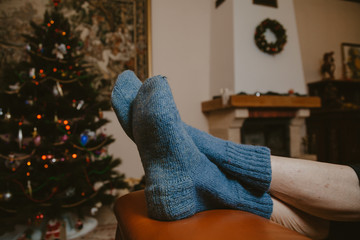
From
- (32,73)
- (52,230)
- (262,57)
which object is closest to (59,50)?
(32,73)

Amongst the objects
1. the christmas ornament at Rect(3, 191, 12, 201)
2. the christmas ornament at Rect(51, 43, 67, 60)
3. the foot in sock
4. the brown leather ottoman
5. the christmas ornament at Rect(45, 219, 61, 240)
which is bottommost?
the christmas ornament at Rect(45, 219, 61, 240)

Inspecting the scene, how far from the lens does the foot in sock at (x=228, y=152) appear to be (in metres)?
0.59

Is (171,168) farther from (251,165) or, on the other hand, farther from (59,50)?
(59,50)

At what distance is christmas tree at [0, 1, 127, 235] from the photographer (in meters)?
1.46

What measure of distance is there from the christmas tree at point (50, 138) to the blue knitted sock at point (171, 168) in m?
1.17

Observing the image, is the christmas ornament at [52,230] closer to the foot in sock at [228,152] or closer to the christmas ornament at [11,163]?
the christmas ornament at [11,163]

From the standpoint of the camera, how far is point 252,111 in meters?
2.35

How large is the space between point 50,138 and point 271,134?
90.8 inches

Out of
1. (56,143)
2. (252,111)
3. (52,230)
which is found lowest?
(52,230)

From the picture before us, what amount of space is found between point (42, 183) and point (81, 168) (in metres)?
0.26

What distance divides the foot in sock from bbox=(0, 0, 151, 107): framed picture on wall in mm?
1785

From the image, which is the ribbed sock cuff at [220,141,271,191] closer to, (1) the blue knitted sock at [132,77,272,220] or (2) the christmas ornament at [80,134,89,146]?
(1) the blue knitted sock at [132,77,272,220]

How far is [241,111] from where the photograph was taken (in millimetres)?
2279

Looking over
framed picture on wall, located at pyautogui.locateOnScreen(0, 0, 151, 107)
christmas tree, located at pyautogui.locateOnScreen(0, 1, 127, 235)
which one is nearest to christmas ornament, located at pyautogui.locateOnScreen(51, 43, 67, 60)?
christmas tree, located at pyautogui.locateOnScreen(0, 1, 127, 235)
